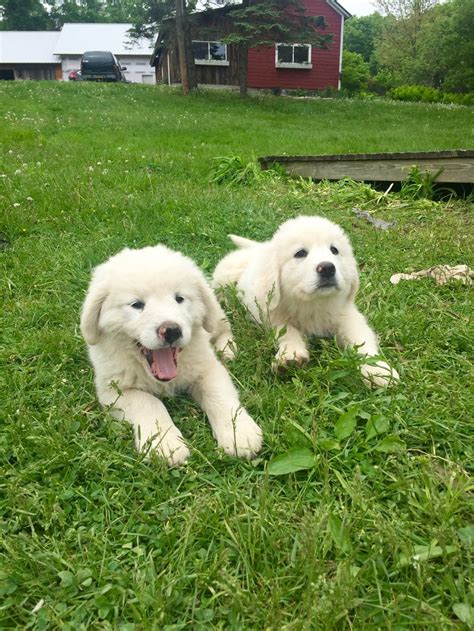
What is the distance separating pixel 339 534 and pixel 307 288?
4.70 ft

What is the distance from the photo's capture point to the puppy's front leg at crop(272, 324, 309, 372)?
255 cm

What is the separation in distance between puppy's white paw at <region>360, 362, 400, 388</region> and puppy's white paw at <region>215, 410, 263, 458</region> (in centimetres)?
61

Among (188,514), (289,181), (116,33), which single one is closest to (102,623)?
(188,514)

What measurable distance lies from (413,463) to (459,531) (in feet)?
1.11

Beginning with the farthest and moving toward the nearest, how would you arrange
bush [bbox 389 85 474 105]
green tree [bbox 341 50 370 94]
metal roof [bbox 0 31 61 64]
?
metal roof [bbox 0 31 61 64] → green tree [bbox 341 50 370 94] → bush [bbox 389 85 474 105]

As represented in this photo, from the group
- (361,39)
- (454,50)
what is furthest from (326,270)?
(361,39)

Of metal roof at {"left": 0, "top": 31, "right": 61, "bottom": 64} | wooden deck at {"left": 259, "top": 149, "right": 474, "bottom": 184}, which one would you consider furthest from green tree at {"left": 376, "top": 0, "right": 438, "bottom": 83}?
wooden deck at {"left": 259, "top": 149, "right": 474, "bottom": 184}

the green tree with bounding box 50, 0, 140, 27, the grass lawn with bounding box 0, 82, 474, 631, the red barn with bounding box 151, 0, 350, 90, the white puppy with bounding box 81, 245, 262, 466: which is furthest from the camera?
the green tree with bounding box 50, 0, 140, 27

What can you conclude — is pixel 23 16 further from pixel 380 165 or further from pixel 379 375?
pixel 379 375

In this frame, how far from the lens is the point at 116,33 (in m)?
51.6

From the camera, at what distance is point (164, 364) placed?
7.48ft

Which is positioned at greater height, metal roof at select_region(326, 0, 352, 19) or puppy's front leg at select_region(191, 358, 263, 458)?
metal roof at select_region(326, 0, 352, 19)

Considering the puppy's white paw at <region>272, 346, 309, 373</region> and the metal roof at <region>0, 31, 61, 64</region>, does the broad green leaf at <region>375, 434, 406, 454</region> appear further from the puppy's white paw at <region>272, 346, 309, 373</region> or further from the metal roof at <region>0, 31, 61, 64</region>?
the metal roof at <region>0, 31, 61, 64</region>

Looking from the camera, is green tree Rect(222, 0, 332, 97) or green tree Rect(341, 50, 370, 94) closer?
green tree Rect(222, 0, 332, 97)
